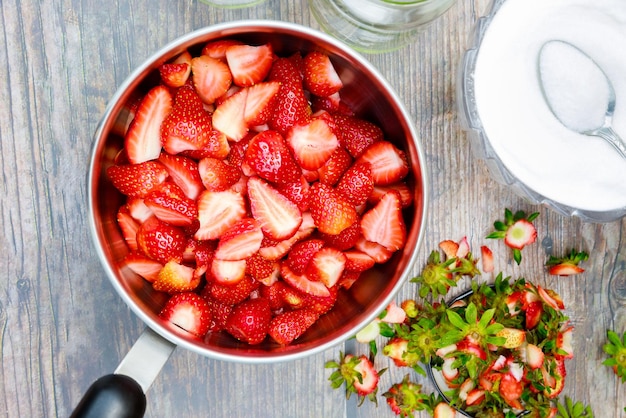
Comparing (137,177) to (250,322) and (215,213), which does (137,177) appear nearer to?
(215,213)

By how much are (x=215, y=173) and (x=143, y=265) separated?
15 centimetres

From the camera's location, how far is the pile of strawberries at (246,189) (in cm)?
80

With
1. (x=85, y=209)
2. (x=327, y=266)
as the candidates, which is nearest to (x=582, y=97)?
(x=327, y=266)

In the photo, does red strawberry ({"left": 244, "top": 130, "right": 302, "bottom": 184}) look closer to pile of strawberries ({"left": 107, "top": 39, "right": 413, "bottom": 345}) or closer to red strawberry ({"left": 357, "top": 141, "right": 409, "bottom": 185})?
pile of strawberries ({"left": 107, "top": 39, "right": 413, "bottom": 345})

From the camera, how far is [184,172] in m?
0.81

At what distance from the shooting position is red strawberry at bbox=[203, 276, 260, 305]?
0.82 m

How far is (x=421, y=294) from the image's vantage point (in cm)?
100

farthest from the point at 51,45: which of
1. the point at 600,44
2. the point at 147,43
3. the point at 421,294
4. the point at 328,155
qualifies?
the point at 600,44

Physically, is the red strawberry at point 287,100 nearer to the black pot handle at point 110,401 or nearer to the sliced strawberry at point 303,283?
the sliced strawberry at point 303,283

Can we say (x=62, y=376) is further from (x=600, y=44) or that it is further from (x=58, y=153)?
(x=600, y=44)

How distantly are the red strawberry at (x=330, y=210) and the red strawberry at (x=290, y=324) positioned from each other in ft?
0.39

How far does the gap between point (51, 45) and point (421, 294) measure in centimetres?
66

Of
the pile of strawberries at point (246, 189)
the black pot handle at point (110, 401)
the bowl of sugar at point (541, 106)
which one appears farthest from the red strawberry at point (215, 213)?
the bowl of sugar at point (541, 106)

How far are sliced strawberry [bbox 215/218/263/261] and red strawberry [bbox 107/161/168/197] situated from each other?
11 centimetres
